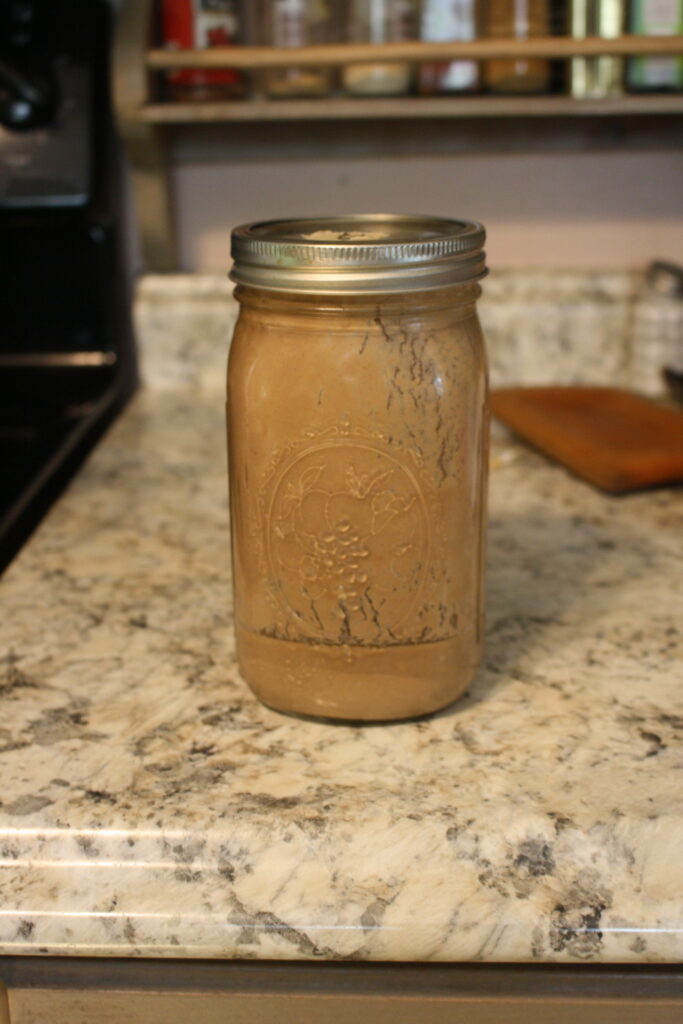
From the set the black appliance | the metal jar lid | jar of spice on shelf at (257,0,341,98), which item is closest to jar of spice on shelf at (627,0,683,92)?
jar of spice on shelf at (257,0,341,98)

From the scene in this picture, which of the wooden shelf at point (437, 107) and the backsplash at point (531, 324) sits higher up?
the wooden shelf at point (437, 107)

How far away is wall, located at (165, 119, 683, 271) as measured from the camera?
1.20 metres

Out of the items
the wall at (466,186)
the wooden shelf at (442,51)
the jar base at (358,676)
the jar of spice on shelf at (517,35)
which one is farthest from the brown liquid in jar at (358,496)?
the wall at (466,186)

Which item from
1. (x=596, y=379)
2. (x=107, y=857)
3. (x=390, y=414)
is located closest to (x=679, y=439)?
(x=596, y=379)

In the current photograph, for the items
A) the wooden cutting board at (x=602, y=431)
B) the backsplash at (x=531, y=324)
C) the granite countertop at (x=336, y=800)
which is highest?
the backsplash at (x=531, y=324)

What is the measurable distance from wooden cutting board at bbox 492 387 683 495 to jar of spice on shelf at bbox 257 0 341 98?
38 centimetres

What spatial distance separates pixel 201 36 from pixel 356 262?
74 cm

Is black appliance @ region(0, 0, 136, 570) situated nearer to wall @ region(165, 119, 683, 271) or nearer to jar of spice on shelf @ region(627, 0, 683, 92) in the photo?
wall @ region(165, 119, 683, 271)

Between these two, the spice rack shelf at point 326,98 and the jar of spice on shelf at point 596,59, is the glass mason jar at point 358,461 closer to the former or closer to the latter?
the spice rack shelf at point 326,98

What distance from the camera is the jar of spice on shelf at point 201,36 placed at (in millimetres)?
1073

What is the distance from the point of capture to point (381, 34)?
3.47 feet

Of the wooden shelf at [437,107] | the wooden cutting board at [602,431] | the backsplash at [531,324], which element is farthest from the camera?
the backsplash at [531,324]

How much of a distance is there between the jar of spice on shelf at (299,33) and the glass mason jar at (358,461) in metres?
0.58

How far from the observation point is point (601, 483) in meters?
0.92
